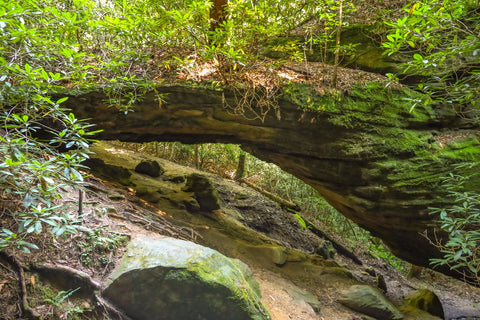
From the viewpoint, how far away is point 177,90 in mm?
5445

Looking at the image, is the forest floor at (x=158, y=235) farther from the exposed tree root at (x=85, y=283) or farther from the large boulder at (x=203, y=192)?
the large boulder at (x=203, y=192)

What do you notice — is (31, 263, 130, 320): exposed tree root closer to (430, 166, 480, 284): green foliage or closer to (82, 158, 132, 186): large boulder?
(430, 166, 480, 284): green foliage

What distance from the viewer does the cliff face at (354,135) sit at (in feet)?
17.7

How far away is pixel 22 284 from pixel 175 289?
1.26 metres

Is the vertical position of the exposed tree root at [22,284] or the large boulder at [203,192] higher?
the exposed tree root at [22,284]

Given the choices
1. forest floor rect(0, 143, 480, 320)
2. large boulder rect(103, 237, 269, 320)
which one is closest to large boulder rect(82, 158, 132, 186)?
forest floor rect(0, 143, 480, 320)

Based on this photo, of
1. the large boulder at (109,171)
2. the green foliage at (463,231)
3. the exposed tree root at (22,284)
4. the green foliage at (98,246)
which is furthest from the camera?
the large boulder at (109,171)

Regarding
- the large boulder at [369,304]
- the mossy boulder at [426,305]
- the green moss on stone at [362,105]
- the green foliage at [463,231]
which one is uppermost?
the green moss on stone at [362,105]

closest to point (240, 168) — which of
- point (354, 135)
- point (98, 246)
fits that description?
point (354, 135)

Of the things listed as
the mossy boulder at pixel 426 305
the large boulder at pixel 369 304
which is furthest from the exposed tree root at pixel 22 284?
the mossy boulder at pixel 426 305

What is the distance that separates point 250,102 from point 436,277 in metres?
10.2

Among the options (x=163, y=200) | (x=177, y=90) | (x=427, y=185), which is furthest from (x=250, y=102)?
(x=427, y=185)

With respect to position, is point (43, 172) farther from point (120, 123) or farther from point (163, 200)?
point (163, 200)

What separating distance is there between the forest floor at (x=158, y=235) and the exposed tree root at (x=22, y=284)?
2cm
